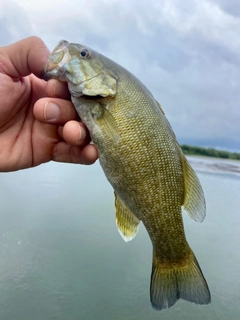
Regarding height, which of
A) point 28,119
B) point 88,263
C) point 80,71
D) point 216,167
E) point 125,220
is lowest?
point 216,167

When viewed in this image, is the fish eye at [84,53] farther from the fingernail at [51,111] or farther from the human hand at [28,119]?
the fingernail at [51,111]

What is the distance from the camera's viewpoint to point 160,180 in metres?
1.93

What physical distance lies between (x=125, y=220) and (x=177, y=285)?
0.53 meters

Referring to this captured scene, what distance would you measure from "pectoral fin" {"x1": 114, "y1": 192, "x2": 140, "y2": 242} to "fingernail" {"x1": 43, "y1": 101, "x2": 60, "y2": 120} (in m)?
0.63

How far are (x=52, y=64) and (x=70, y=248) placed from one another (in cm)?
648

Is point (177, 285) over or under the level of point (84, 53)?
under

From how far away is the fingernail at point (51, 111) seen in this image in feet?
6.56

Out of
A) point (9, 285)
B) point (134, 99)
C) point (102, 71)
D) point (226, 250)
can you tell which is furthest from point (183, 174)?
point (226, 250)

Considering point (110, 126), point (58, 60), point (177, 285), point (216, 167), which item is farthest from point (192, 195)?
point (216, 167)

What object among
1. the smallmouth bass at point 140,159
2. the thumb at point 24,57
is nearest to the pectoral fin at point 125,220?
the smallmouth bass at point 140,159

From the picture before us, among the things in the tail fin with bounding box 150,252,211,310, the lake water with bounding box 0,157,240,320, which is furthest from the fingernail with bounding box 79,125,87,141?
the lake water with bounding box 0,157,240,320

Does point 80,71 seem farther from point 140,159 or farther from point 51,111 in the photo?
point 140,159

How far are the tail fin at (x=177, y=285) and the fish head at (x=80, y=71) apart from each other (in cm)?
117

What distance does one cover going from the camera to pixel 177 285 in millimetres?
2025
